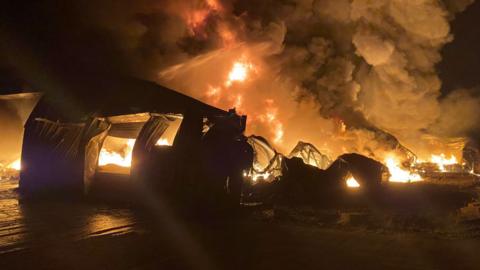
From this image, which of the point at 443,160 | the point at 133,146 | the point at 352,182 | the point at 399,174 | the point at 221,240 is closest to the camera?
the point at 221,240

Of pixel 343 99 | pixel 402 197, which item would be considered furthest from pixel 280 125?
pixel 402 197

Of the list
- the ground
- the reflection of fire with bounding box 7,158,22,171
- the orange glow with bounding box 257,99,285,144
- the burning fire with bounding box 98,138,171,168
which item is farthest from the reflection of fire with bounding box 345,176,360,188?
the reflection of fire with bounding box 7,158,22,171

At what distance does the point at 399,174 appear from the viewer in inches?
1235

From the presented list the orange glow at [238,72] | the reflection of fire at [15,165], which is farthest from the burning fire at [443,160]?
the reflection of fire at [15,165]

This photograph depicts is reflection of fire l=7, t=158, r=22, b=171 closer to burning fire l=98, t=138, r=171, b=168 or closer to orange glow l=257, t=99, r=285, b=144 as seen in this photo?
burning fire l=98, t=138, r=171, b=168

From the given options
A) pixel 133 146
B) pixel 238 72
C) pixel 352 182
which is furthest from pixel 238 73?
pixel 133 146

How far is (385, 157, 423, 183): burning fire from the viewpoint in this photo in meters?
30.0

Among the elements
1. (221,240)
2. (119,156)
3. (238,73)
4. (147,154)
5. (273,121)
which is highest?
(238,73)

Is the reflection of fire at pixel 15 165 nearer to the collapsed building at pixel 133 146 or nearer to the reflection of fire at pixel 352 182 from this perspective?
the collapsed building at pixel 133 146

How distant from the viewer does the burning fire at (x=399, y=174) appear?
2995cm

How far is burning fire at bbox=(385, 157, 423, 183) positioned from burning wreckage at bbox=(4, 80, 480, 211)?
1569 centimetres

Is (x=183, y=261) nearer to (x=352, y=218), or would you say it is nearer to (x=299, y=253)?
(x=299, y=253)

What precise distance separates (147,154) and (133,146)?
145 cm

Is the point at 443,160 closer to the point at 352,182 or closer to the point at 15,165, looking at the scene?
the point at 352,182
